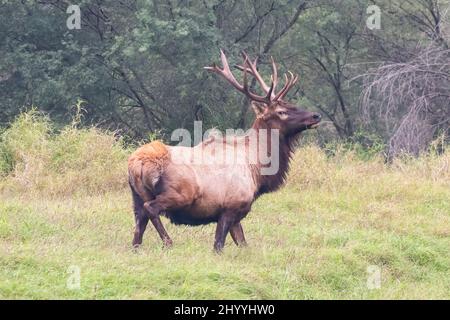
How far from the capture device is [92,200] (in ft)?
36.7

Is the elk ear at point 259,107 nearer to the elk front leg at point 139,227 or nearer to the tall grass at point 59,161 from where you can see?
the elk front leg at point 139,227

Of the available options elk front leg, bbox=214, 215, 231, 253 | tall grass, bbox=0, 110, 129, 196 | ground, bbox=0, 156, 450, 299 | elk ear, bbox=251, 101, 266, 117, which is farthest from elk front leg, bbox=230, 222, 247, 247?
tall grass, bbox=0, 110, 129, 196

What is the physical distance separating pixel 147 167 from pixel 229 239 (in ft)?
5.27

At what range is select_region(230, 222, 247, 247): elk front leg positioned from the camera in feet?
29.4

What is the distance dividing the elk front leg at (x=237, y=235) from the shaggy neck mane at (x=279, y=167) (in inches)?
16.6

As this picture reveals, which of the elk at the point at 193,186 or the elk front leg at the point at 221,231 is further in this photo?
the elk front leg at the point at 221,231

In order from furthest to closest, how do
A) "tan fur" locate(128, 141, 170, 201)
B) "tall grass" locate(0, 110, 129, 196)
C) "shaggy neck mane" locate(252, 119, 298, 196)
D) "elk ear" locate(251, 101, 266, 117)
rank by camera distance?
"tall grass" locate(0, 110, 129, 196), "elk ear" locate(251, 101, 266, 117), "shaggy neck mane" locate(252, 119, 298, 196), "tan fur" locate(128, 141, 170, 201)

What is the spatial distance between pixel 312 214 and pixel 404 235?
148 cm

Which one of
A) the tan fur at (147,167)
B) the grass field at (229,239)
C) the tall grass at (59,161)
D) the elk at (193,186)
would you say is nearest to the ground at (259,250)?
the grass field at (229,239)

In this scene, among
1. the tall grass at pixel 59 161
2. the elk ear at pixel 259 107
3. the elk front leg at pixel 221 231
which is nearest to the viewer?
the elk front leg at pixel 221 231

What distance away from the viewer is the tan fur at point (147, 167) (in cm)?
833

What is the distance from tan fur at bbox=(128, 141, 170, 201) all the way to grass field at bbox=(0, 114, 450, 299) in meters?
0.59

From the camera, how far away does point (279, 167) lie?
927 cm

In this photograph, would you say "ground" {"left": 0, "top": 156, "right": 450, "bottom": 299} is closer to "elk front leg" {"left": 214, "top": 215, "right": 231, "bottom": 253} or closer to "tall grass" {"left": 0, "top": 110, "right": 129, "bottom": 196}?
"elk front leg" {"left": 214, "top": 215, "right": 231, "bottom": 253}
